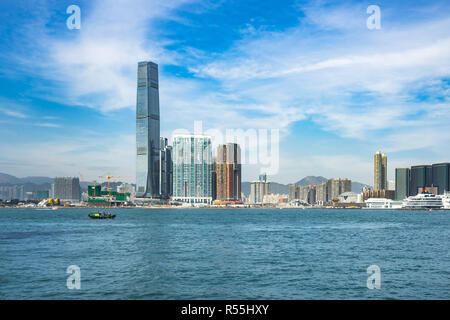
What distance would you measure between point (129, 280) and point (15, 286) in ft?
32.4

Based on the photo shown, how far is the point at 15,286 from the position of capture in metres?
33.9

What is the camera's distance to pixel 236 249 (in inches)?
2274

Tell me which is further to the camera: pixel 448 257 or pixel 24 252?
pixel 24 252

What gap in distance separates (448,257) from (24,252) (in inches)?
2331
